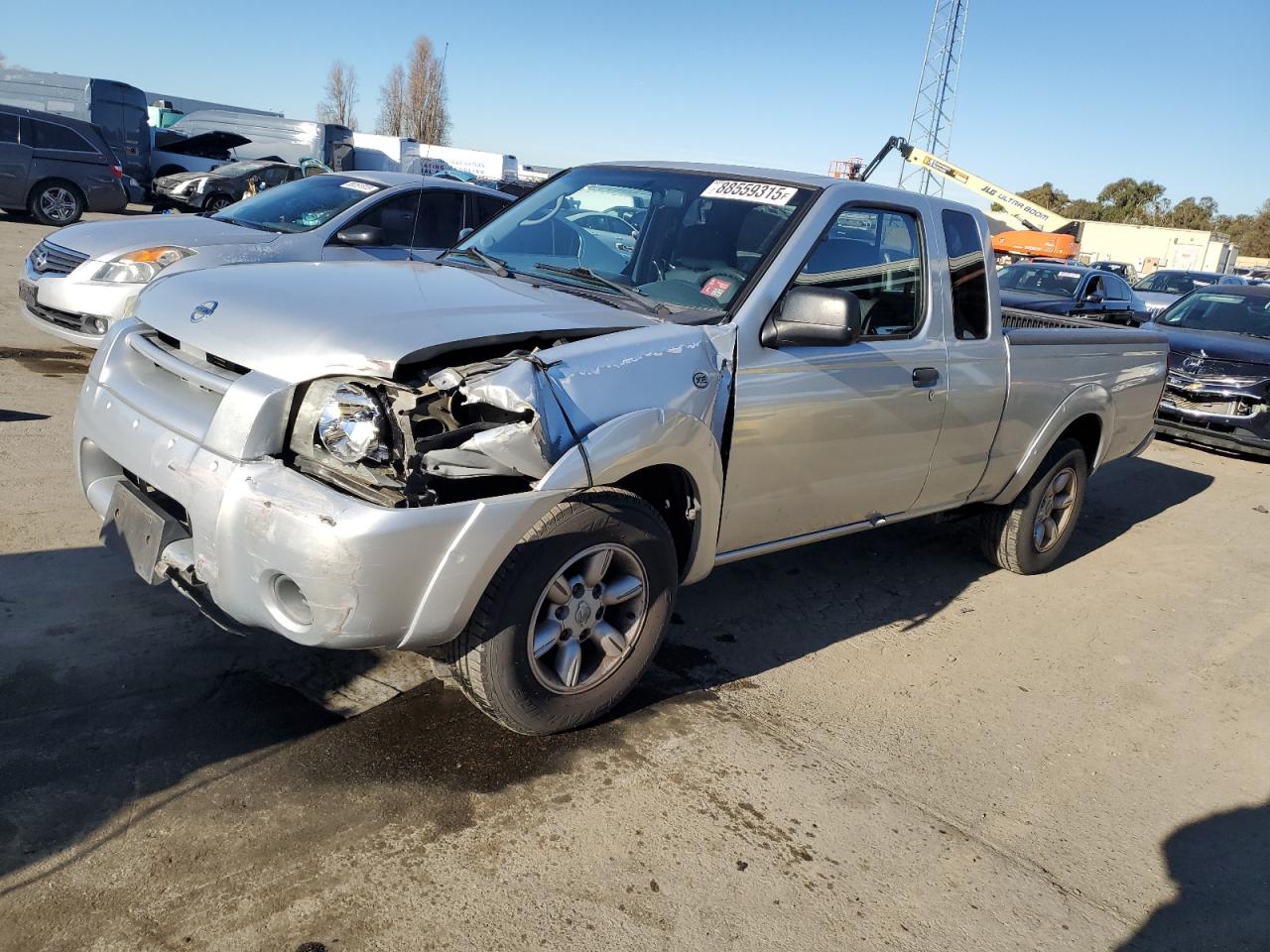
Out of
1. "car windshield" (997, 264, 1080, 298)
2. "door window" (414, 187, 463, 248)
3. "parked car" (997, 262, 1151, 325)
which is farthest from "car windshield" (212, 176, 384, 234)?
"car windshield" (997, 264, 1080, 298)

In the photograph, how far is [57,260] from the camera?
7410 millimetres

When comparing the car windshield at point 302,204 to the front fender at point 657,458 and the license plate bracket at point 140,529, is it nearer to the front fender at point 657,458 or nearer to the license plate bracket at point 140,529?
the license plate bracket at point 140,529

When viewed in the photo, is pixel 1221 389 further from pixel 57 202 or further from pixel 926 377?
pixel 57 202

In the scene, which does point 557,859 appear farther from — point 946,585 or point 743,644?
point 946,585

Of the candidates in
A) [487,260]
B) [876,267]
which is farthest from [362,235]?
[876,267]

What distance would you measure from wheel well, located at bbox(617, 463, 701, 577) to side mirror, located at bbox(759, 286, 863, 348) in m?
0.62

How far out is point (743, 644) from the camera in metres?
4.39

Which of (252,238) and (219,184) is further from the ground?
(252,238)

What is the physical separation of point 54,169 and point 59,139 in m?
0.53

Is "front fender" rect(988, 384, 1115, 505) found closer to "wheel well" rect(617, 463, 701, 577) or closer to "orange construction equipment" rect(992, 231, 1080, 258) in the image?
"wheel well" rect(617, 463, 701, 577)

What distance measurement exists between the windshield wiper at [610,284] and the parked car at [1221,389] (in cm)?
717

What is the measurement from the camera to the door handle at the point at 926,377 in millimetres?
4336

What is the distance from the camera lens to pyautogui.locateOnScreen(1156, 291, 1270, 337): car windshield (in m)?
11.0

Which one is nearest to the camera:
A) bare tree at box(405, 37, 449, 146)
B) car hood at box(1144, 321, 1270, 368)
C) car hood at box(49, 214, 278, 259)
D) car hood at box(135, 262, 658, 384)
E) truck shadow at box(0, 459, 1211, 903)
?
truck shadow at box(0, 459, 1211, 903)
